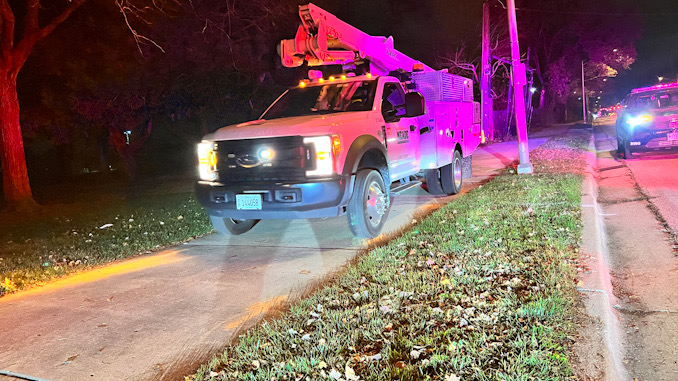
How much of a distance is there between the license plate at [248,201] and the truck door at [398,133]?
6.79ft

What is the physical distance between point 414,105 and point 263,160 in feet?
7.83

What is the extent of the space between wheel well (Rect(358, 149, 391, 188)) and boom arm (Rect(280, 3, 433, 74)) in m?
2.01

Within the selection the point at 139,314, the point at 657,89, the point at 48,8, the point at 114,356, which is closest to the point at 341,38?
the point at 139,314

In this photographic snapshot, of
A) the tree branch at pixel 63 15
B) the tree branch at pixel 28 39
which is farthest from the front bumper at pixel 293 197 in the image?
the tree branch at pixel 28 39

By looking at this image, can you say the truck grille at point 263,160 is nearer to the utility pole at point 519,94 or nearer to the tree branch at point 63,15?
the utility pole at point 519,94

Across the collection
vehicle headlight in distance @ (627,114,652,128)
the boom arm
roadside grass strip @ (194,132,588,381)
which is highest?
the boom arm

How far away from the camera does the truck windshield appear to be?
688 cm

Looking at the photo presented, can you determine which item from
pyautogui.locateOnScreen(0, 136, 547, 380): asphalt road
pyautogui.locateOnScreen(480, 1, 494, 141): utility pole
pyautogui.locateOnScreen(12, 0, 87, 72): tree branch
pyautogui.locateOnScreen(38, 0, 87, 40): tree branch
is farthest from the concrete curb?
pyautogui.locateOnScreen(480, 1, 494, 141): utility pole

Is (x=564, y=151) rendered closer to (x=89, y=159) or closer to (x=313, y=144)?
(x=313, y=144)

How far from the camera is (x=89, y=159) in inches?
1224

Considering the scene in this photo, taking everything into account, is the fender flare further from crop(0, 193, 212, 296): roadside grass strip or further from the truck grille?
crop(0, 193, 212, 296): roadside grass strip

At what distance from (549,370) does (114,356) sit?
2862 millimetres

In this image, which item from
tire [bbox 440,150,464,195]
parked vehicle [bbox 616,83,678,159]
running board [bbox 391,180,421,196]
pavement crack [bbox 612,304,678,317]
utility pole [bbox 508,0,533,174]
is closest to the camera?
pavement crack [bbox 612,304,678,317]

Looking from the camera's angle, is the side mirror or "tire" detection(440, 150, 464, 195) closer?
the side mirror
